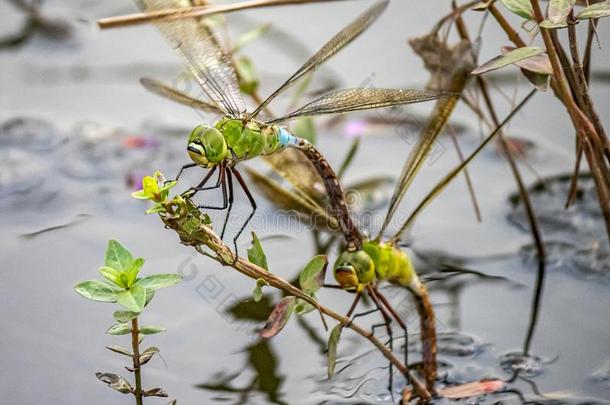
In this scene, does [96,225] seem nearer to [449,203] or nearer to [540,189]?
[449,203]

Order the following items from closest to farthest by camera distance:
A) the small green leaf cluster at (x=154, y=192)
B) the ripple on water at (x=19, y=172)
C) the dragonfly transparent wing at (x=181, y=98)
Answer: the small green leaf cluster at (x=154, y=192) → the dragonfly transparent wing at (x=181, y=98) → the ripple on water at (x=19, y=172)

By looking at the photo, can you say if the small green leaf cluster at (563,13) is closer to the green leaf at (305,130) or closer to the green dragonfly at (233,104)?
the green dragonfly at (233,104)

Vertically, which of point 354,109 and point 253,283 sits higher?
point 354,109

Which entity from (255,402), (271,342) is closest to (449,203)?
(271,342)

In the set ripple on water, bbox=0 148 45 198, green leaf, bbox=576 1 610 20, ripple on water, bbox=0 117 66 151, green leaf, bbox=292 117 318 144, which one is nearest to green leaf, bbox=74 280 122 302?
green leaf, bbox=576 1 610 20

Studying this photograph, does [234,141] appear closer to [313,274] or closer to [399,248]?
[313,274]

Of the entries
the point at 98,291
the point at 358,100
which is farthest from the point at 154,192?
the point at 358,100

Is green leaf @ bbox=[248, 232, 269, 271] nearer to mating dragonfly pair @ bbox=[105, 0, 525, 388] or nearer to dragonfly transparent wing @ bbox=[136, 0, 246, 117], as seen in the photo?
mating dragonfly pair @ bbox=[105, 0, 525, 388]

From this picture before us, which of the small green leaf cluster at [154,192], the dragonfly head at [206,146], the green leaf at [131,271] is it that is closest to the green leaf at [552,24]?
the dragonfly head at [206,146]
